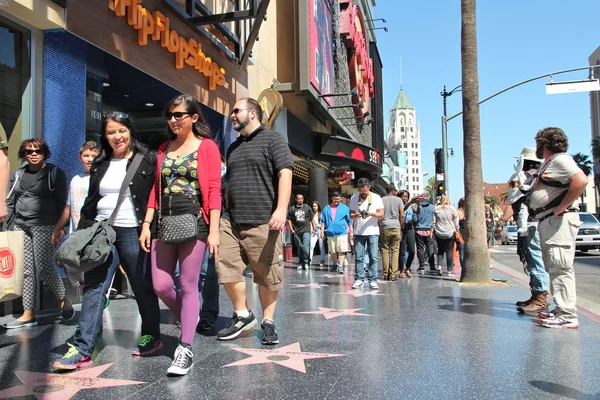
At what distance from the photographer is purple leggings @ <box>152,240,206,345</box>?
371cm

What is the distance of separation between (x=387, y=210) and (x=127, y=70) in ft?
16.4

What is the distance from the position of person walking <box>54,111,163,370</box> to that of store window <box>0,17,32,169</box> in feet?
8.46

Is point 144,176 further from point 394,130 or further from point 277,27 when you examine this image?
point 394,130

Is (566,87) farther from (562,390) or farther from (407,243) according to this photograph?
(562,390)

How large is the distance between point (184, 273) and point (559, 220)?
355 centimetres

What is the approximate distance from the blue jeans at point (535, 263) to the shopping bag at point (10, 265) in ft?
17.1

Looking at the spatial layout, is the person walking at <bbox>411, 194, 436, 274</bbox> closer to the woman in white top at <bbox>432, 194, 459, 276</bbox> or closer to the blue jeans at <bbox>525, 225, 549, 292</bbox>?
the woman in white top at <bbox>432, 194, 459, 276</bbox>

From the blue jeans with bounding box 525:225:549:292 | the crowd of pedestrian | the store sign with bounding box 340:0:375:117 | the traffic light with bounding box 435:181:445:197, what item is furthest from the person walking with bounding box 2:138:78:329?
the traffic light with bounding box 435:181:445:197

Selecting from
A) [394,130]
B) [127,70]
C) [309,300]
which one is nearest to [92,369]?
[309,300]

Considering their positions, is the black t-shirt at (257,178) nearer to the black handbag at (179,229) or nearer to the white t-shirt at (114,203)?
the black handbag at (179,229)

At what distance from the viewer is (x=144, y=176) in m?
3.90

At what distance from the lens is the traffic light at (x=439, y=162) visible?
2325 centimetres

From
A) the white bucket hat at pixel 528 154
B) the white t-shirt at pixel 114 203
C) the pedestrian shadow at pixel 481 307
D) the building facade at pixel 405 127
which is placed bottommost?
the pedestrian shadow at pixel 481 307

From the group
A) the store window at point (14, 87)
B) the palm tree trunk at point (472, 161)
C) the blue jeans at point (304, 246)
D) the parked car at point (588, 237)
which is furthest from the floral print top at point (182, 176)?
the parked car at point (588, 237)
